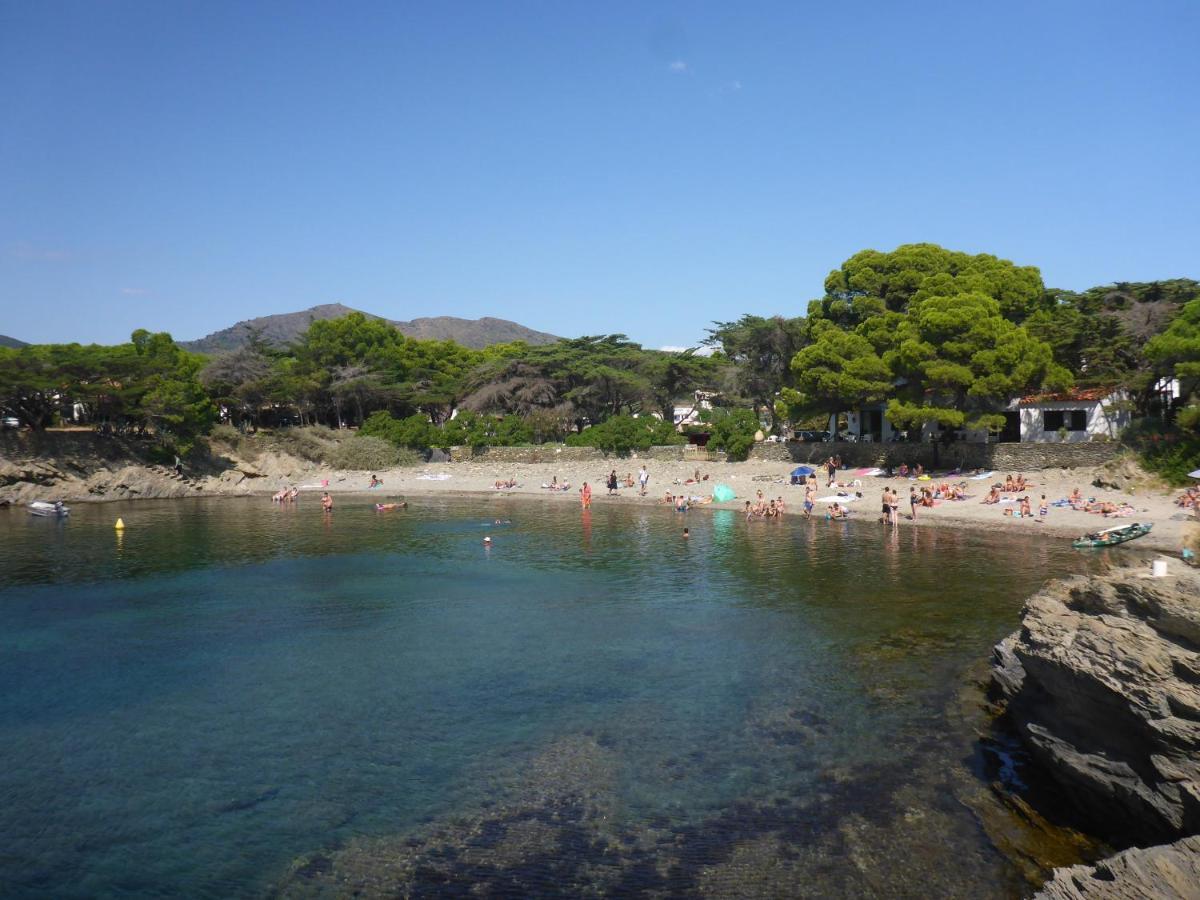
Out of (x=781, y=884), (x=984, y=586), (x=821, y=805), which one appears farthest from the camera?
(x=984, y=586)

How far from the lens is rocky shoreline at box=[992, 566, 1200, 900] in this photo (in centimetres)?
688

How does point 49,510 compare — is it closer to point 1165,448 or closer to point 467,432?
point 467,432

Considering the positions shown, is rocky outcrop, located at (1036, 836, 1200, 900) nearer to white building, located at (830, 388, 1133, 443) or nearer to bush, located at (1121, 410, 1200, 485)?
bush, located at (1121, 410, 1200, 485)

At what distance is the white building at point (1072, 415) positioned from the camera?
38.6 metres

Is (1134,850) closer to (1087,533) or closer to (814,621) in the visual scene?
(814,621)

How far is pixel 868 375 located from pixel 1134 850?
3666 cm

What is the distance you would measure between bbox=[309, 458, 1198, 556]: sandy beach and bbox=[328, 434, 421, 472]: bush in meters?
1.33

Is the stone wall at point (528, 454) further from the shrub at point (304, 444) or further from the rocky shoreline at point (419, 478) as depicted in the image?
the shrub at point (304, 444)

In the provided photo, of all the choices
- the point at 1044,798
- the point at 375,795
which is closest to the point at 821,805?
the point at 1044,798

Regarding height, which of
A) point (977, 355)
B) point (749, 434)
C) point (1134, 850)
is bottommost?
point (1134, 850)

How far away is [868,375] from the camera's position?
41750 millimetres

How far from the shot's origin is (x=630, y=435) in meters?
54.0

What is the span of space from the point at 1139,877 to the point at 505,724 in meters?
8.91

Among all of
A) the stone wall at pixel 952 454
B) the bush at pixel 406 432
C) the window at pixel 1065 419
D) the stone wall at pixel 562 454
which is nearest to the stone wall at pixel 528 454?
the stone wall at pixel 562 454
